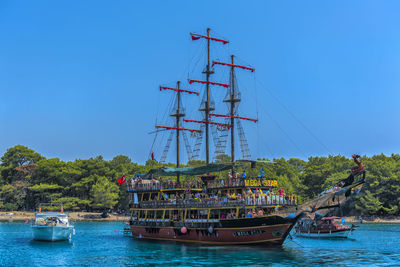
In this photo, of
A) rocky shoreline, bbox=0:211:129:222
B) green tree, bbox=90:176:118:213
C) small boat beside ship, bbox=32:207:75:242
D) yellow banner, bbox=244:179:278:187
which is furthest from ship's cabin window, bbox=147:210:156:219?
rocky shoreline, bbox=0:211:129:222

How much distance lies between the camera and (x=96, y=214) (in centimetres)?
11125

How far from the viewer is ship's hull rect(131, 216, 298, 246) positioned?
41.4 metres

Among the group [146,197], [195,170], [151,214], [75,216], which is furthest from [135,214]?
[75,216]

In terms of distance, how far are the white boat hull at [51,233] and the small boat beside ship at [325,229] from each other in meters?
32.3

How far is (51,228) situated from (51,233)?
79cm

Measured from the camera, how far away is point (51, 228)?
161ft

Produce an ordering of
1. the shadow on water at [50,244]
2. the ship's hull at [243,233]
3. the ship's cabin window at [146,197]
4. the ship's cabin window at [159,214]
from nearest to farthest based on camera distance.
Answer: the ship's hull at [243,233] < the shadow on water at [50,244] < the ship's cabin window at [159,214] < the ship's cabin window at [146,197]

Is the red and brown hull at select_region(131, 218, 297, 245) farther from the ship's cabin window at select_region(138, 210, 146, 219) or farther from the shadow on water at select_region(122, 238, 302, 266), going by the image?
the ship's cabin window at select_region(138, 210, 146, 219)

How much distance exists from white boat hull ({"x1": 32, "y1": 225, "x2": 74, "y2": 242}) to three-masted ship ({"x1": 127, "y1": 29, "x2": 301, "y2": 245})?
30.7ft

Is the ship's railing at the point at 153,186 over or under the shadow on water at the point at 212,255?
over

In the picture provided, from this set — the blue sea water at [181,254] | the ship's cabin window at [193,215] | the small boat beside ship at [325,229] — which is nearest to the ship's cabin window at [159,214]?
the blue sea water at [181,254]

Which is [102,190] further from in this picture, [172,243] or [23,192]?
[172,243]

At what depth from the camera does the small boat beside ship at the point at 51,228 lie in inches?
1949

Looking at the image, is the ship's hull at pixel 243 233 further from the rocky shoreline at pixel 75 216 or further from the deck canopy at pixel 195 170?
the rocky shoreline at pixel 75 216
